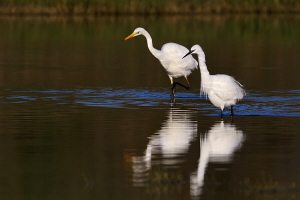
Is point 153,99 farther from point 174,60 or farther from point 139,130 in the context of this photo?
point 139,130

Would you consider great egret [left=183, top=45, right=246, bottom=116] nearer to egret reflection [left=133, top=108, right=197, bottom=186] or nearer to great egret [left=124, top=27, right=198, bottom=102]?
egret reflection [left=133, top=108, right=197, bottom=186]

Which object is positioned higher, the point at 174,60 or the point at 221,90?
the point at 174,60

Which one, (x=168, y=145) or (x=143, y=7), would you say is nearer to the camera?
(x=168, y=145)

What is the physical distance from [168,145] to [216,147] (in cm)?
73

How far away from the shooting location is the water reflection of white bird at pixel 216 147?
441 inches

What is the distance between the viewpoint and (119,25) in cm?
4956

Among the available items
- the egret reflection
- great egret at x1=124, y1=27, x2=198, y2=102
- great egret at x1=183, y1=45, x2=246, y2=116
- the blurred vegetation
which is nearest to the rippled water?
the egret reflection

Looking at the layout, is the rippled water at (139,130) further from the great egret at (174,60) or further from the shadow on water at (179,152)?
the great egret at (174,60)

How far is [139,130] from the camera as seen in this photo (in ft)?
50.2

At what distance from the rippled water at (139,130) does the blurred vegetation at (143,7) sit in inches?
813

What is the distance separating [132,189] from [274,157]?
9.28ft

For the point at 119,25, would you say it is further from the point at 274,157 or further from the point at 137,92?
the point at 274,157

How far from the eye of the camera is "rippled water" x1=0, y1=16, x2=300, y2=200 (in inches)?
431

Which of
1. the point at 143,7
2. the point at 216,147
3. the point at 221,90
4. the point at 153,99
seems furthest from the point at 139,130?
the point at 143,7
